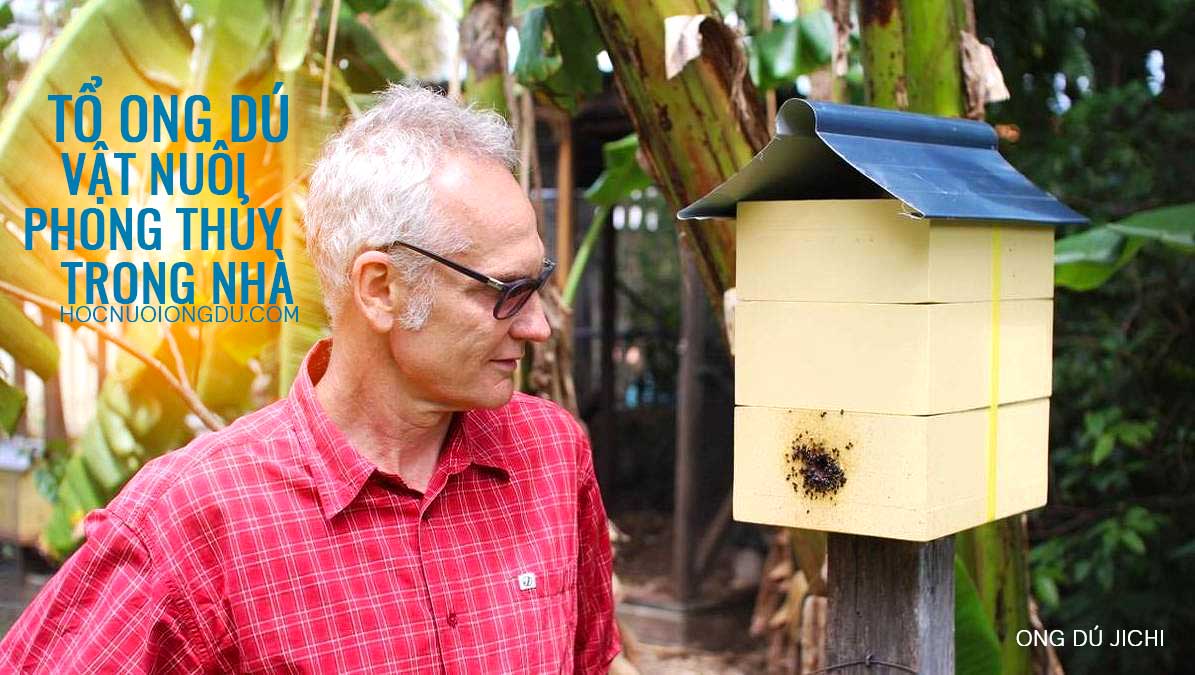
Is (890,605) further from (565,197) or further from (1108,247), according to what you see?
(565,197)

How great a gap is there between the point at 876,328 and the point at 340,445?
0.62 metres

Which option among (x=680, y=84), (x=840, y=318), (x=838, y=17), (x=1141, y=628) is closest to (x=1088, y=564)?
(x=1141, y=628)

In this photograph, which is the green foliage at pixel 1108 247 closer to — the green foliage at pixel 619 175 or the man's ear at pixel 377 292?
the green foliage at pixel 619 175

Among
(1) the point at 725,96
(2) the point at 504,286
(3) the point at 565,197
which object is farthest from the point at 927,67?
(3) the point at 565,197

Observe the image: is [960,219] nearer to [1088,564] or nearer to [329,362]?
[329,362]

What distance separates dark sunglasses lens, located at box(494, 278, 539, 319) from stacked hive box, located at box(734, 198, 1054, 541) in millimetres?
293

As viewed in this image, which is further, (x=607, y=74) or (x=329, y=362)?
(x=607, y=74)

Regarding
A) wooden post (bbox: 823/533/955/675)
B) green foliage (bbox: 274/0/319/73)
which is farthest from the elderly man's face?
green foliage (bbox: 274/0/319/73)

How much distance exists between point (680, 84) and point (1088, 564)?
2.34 meters

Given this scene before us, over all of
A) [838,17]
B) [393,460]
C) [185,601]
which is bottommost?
[185,601]

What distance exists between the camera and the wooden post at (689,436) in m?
5.15

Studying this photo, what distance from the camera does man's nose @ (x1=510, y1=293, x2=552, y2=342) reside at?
1437 millimetres

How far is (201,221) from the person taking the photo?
9.51ft

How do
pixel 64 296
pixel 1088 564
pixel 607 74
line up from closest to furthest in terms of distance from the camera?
pixel 64 296, pixel 1088 564, pixel 607 74
